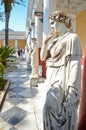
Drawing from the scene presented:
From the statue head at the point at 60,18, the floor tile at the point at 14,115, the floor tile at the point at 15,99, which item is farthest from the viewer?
the floor tile at the point at 15,99

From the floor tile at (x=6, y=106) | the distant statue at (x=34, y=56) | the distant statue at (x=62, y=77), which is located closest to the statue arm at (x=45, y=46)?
the distant statue at (x=62, y=77)

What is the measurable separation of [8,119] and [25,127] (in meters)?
0.60

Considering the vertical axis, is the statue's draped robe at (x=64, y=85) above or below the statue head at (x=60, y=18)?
below

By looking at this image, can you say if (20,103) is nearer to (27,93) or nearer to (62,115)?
(27,93)

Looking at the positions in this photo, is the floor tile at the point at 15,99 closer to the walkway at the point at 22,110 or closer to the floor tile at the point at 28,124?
the walkway at the point at 22,110

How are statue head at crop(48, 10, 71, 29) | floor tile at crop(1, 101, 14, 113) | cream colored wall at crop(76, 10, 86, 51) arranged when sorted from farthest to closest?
1. cream colored wall at crop(76, 10, 86, 51)
2. floor tile at crop(1, 101, 14, 113)
3. statue head at crop(48, 10, 71, 29)

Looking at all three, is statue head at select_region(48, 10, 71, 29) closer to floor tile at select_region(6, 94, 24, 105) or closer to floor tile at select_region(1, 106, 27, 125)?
floor tile at select_region(1, 106, 27, 125)

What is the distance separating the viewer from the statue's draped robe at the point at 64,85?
2779mm

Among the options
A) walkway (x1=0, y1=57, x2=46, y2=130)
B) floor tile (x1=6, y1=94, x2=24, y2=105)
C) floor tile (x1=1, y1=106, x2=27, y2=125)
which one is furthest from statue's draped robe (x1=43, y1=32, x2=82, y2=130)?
floor tile (x1=6, y1=94, x2=24, y2=105)

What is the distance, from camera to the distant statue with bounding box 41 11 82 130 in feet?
9.13

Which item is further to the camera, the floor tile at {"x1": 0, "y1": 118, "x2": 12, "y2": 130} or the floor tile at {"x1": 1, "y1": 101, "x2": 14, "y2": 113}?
the floor tile at {"x1": 1, "y1": 101, "x2": 14, "y2": 113}

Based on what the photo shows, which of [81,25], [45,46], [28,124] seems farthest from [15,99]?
[81,25]

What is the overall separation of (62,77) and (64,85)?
0.34 ft

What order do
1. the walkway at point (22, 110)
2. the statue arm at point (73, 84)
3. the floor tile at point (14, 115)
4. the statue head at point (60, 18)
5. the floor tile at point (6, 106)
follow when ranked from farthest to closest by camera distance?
the floor tile at point (6, 106)
the floor tile at point (14, 115)
the walkway at point (22, 110)
the statue head at point (60, 18)
the statue arm at point (73, 84)
